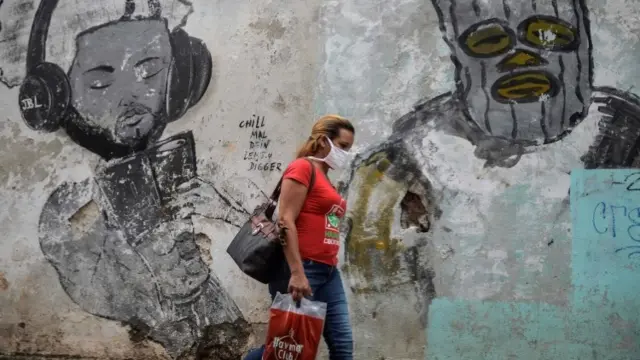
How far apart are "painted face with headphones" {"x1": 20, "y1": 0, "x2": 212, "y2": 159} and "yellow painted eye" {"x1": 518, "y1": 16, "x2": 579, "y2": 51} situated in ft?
7.36

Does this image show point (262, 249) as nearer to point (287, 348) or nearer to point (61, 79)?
point (287, 348)

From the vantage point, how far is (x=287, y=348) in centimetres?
343

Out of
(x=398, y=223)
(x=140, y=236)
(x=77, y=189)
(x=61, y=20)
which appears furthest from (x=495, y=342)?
(x=61, y=20)

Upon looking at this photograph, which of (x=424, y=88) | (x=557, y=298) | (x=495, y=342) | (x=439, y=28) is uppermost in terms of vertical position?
(x=439, y=28)

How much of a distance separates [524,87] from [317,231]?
2.03 meters

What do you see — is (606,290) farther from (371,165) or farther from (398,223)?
(371,165)

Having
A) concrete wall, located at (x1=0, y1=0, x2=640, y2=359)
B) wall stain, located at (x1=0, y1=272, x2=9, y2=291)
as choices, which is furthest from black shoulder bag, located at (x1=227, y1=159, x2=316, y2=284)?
wall stain, located at (x1=0, y1=272, x2=9, y2=291)

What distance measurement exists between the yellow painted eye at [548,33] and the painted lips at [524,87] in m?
0.19

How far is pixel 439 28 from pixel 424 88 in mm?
415

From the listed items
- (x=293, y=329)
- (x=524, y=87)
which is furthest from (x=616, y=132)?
(x=293, y=329)

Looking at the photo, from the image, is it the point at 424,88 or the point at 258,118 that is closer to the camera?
the point at 424,88

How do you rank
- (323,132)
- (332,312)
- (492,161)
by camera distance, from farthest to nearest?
(492,161) < (323,132) < (332,312)

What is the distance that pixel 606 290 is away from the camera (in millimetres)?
4629

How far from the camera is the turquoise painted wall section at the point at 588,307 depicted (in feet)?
15.1
